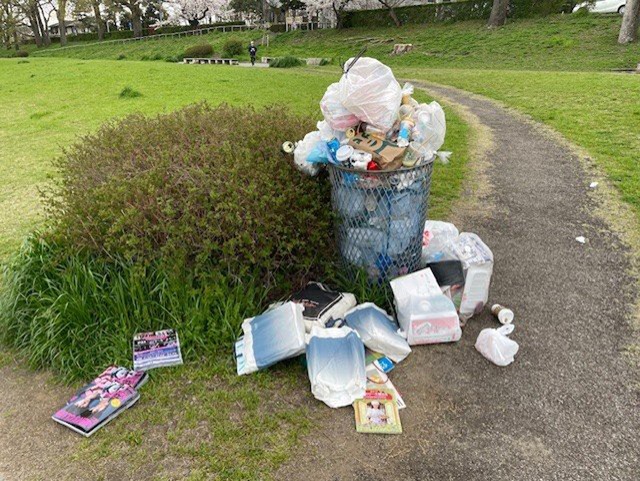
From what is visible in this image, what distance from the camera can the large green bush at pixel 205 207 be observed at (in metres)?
2.87

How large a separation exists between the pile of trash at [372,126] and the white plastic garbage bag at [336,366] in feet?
3.08

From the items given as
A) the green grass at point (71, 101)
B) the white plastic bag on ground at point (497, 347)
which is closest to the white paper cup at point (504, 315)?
the white plastic bag on ground at point (497, 347)

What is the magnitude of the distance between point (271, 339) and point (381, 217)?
0.94 m

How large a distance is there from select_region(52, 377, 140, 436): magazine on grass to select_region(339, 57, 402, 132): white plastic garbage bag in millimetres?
1943

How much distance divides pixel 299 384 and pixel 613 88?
10.2 meters

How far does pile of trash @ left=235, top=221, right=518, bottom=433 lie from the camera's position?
244 cm

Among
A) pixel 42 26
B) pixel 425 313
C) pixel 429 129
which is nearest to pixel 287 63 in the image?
pixel 429 129

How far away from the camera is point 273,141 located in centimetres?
340

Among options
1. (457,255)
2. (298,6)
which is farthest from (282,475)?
(298,6)

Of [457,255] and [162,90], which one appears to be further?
[162,90]

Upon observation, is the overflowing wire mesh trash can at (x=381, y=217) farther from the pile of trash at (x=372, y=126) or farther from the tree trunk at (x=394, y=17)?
the tree trunk at (x=394, y=17)

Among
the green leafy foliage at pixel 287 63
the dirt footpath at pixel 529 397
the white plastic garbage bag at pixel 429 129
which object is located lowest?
the green leafy foliage at pixel 287 63

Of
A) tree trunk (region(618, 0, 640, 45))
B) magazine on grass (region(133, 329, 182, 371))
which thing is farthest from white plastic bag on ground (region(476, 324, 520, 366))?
tree trunk (region(618, 0, 640, 45))

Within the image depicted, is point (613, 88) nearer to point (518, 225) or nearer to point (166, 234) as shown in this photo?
point (518, 225)
